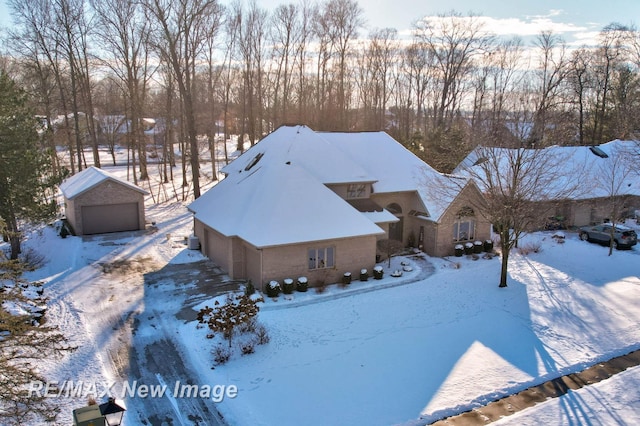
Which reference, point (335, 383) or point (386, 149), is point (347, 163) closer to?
point (386, 149)

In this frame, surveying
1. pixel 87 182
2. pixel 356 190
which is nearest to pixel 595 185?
pixel 356 190

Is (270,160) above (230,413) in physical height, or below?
above

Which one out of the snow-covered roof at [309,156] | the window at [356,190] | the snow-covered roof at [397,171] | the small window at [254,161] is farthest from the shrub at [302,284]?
the small window at [254,161]

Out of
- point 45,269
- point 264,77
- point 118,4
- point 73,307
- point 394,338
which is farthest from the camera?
point 264,77

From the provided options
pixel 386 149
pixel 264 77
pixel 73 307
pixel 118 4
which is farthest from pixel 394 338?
pixel 264 77

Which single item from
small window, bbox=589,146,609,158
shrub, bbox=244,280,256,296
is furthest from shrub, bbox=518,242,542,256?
shrub, bbox=244,280,256,296

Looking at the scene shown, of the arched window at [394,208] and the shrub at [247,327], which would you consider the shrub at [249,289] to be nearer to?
the shrub at [247,327]
